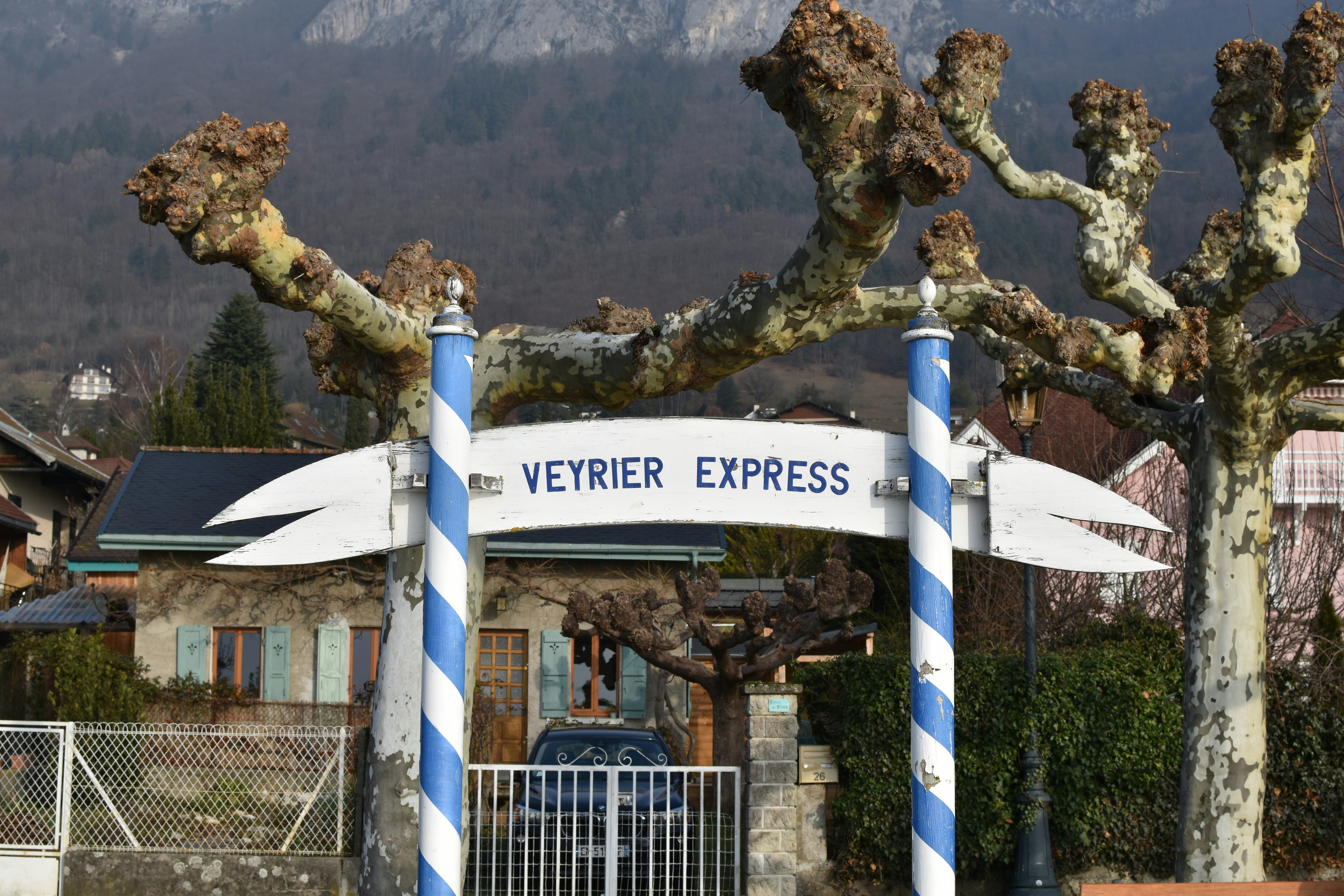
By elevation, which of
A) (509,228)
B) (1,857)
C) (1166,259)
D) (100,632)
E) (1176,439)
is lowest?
(1,857)

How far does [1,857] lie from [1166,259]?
155030 millimetres

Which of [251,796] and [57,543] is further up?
[57,543]

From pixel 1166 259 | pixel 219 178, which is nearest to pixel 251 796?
pixel 219 178

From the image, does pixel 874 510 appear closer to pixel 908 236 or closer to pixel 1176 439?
pixel 1176 439

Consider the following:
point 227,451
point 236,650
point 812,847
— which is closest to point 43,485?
point 227,451

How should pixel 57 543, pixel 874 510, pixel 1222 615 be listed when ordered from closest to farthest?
pixel 874 510 → pixel 1222 615 → pixel 57 543

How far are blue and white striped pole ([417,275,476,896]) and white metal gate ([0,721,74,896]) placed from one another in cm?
763

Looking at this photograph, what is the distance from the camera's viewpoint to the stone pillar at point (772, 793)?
10273 millimetres

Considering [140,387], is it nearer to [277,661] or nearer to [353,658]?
[277,661]

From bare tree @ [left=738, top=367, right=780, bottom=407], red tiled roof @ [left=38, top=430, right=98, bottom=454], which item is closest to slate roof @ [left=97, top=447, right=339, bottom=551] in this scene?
red tiled roof @ [left=38, top=430, right=98, bottom=454]

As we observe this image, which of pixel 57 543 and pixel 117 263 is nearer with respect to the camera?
pixel 57 543

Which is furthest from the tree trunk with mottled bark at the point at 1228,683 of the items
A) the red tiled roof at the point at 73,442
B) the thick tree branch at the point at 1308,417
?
the red tiled roof at the point at 73,442

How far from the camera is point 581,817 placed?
10.7 meters

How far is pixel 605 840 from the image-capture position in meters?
10.5
